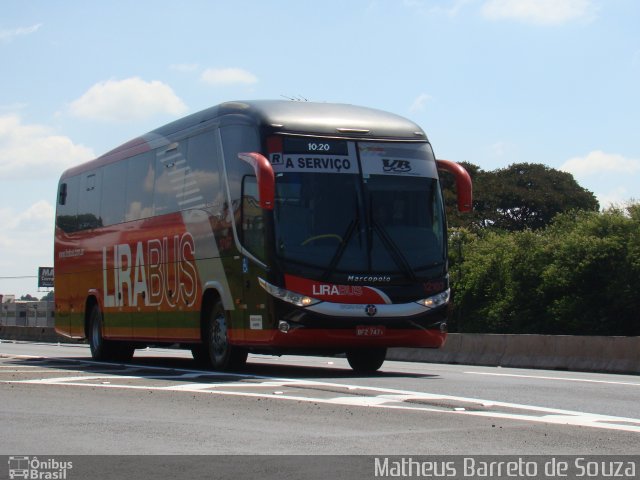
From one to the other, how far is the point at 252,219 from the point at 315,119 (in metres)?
1.77

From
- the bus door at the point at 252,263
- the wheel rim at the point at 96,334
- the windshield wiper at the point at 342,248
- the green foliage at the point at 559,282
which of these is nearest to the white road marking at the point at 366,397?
the bus door at the point at 252,263

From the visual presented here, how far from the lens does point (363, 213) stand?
59.2 ft

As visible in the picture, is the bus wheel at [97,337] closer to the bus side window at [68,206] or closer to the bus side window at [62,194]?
the bus side window at [68,206]

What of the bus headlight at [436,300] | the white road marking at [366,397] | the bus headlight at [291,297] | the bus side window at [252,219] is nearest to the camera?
the white road marking at [366,397]

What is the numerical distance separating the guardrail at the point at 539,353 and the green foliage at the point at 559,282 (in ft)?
68.6

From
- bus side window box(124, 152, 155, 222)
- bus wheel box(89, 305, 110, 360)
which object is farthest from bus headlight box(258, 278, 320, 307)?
bus wheel box(89, 305, 110, 360)

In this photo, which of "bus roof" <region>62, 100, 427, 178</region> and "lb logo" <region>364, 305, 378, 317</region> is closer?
"lb logo" <region>364, 305, 378, 317</region>

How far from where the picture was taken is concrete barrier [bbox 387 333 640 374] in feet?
74.4

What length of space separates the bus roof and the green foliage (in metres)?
29.4

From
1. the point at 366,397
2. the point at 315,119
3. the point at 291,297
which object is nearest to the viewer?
the point at 366,397

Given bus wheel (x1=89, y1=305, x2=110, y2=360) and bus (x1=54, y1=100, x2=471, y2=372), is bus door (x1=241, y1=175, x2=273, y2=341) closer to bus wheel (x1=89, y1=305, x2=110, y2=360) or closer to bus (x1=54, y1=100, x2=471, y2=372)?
bus (x1=54, y1=100, x2=471, y2=372)

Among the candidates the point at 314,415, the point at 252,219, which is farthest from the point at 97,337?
the point at 314,415

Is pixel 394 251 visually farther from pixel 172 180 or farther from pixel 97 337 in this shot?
pixel 97 337

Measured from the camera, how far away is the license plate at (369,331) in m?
17.9
